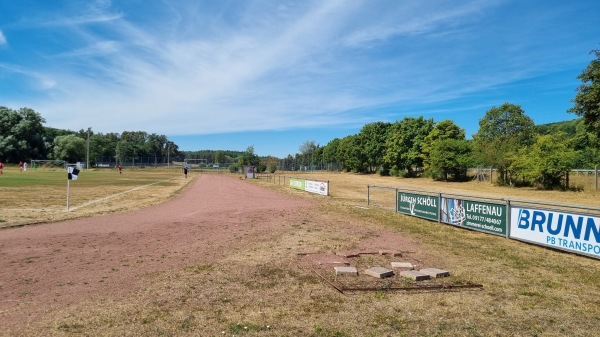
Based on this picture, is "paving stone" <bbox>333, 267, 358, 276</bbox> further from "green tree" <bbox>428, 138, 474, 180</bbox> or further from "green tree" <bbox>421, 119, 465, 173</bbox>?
"green tree" <bbox>421, 119, 465, 173</bbox>

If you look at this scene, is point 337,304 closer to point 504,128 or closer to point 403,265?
point 403,265

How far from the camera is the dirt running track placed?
6691 mm

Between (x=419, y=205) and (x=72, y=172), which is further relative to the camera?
(x=72, y=172)

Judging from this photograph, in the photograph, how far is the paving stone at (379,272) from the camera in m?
8.08

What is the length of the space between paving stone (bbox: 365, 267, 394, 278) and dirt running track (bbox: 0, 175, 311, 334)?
3.96 m

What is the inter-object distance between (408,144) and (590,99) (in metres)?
49.3

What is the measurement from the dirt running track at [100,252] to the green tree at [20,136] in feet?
341

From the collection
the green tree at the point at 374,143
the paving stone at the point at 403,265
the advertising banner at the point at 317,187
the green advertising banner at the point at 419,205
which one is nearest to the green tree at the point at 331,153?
the green tree at the point at 374,143

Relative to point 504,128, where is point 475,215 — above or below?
below

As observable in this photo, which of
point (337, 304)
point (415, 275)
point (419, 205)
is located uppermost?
point (419, 205)

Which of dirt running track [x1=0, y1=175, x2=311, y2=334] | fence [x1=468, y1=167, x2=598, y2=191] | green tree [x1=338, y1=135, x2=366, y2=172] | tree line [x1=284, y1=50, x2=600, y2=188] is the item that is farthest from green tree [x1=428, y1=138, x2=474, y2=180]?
dirt running track [x1=0, y1=175, x2=311, y2=334]

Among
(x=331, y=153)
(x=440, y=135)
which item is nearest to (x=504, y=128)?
(x=440, y=135)

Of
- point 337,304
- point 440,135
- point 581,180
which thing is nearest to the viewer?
point 337,304

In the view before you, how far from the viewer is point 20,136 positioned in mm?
102438
